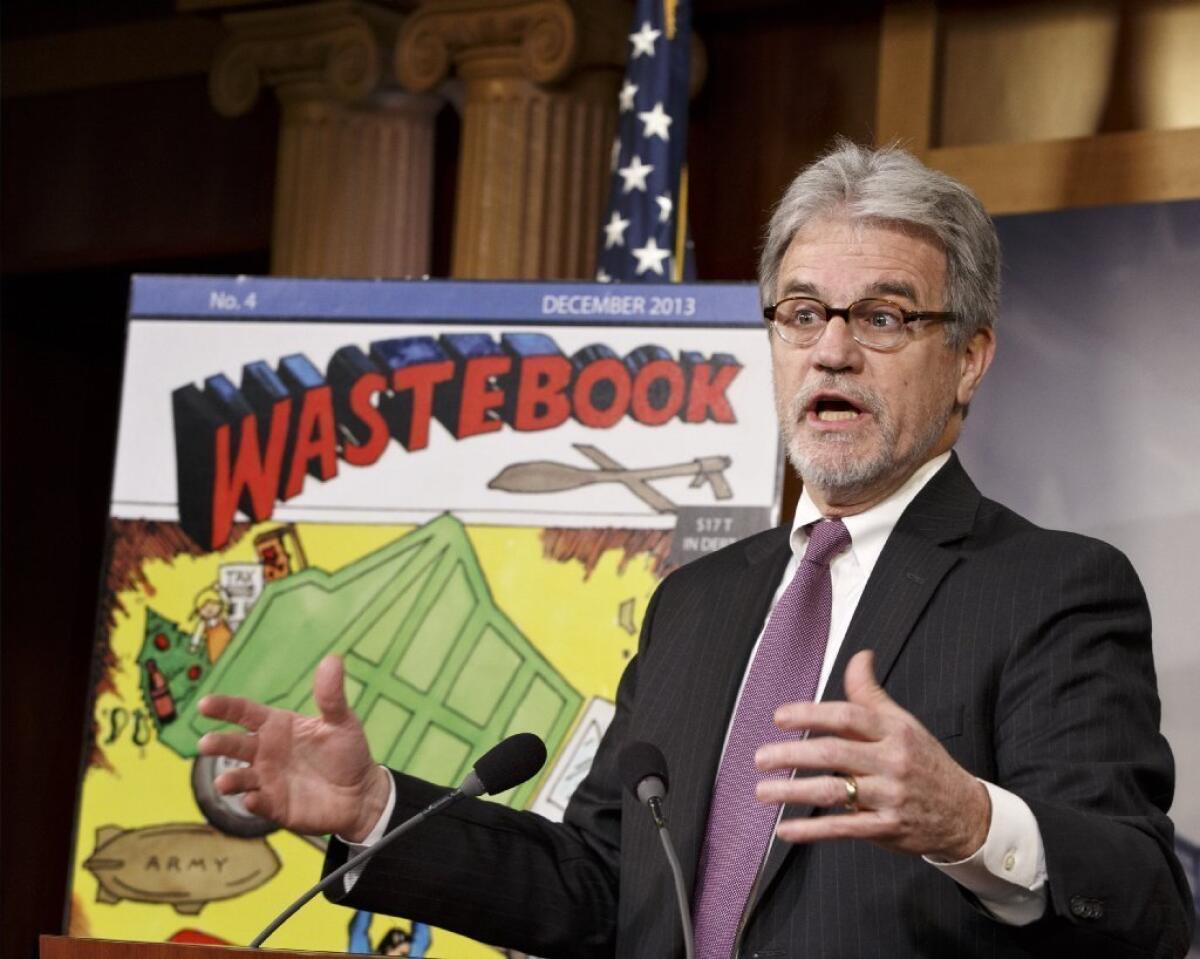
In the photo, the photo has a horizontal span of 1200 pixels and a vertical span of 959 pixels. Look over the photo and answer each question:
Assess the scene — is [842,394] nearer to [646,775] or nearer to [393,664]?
[646,775]

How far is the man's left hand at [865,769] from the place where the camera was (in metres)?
1.64

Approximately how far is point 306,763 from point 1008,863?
790 millimetres

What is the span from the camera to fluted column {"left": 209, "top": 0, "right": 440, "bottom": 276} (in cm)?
546

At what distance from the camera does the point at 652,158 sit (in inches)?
174

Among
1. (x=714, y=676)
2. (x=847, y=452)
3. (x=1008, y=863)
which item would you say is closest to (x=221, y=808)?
(x=714, y=676)

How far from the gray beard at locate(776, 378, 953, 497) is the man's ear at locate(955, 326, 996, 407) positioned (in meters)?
0.09

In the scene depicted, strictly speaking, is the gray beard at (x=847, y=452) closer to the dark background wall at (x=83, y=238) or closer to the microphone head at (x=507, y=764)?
the microphone head at (x=507, y=764)

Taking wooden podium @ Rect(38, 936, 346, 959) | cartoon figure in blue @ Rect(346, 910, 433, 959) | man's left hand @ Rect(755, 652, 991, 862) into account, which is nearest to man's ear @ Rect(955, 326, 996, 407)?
man's left hand @ Rect(755, 652, 991, 862)

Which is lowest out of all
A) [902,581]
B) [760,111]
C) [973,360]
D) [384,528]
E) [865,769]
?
[865,769]

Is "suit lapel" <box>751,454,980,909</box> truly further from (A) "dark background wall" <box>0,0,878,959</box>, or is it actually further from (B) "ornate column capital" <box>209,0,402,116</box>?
(B) "ornate column capital" <box>209,0,402,116</box>

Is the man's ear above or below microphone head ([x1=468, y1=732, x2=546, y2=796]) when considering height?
above

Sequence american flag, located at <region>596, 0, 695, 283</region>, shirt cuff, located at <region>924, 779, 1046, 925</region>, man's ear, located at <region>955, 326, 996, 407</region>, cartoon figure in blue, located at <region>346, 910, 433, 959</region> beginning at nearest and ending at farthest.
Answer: shirt cuff, located at <region>924, 779, 1046, 925</region>, man's ear, located at <region>955, 326, 996, 407</region>, cartoon figure in blue, located at <region>346, 910, 433, 959</region>, american flag, located at <region>596, 0, 695, 283</region>

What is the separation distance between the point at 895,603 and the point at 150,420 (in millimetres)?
1944

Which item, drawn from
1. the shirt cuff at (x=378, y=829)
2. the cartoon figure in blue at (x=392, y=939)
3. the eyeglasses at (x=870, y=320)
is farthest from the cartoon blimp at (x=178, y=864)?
the eyeglasses at (x=870, y=320)
